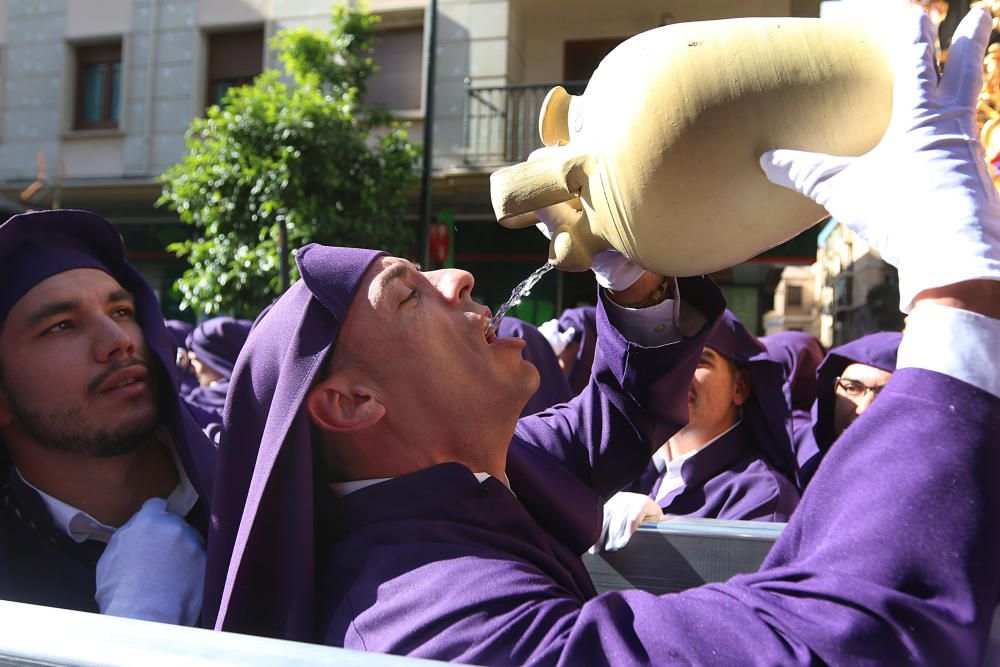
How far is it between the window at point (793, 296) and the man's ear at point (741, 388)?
113ft

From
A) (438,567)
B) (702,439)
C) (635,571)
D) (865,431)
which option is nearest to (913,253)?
(865,431)

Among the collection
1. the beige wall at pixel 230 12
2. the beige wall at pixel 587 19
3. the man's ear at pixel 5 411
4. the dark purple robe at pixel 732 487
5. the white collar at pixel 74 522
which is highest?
the beige wall at pixel 230 12

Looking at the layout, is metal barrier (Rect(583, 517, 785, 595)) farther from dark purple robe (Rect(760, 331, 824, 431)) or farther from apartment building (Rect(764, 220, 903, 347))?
dark purple robe (Rect(760, 331, 824, 431))

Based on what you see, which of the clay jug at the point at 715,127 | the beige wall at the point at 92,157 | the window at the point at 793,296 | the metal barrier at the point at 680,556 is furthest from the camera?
the window at the point at 793,296

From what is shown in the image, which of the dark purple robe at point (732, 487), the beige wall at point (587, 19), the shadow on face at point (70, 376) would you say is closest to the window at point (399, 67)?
the beige wall at point (587, 19)

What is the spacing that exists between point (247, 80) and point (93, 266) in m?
11.2

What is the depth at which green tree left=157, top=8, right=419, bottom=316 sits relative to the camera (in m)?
8.41

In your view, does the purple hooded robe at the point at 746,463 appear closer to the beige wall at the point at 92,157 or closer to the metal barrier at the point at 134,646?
the metal barrier at the point at 134,646

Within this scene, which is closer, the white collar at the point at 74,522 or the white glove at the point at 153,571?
the white glove at the point at 153,571

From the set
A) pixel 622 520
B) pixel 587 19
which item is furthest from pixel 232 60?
pixel 622 520

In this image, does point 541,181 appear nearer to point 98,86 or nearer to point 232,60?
point 232,60

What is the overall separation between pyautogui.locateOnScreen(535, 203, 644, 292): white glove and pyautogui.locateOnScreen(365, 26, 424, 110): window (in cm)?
1011

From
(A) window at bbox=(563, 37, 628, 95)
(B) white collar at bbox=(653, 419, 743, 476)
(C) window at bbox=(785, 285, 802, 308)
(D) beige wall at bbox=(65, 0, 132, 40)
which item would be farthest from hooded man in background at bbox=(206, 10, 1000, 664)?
(C) window at bbox=(785, 285, 802, 308)

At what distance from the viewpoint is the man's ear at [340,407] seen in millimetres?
1456
